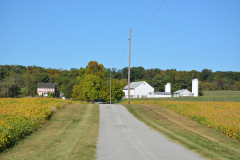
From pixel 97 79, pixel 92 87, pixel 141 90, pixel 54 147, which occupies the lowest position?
pixel 54 147

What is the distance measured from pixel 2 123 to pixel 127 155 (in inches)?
254

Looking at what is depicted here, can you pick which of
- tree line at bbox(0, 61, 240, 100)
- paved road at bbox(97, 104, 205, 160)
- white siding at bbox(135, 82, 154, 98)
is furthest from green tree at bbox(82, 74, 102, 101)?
paved road at bbox(97, 104, 205, 160)

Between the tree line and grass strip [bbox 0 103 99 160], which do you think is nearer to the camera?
grass strip [bbox 0 103 99 160]

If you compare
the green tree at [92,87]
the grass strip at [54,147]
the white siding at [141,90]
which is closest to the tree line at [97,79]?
the green tree at [92,87]

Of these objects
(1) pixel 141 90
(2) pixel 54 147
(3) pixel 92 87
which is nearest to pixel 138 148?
(2) pixel 54 147

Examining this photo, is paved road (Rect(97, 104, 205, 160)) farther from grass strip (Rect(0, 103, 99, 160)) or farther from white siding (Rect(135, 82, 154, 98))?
white siding (Rect(135, 82, 154, 98))

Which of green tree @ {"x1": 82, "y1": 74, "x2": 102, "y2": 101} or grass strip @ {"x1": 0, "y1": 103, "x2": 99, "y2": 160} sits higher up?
green tree @ {"x1": 82, "y1": 74, "x2": 102, "y2": 101}

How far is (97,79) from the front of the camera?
63656 millimetres

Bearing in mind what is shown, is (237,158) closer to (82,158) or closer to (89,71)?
(82,158)

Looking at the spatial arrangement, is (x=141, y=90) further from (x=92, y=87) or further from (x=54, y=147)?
(x=54, y=147)

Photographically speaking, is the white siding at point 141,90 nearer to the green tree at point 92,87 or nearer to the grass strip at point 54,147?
the green tree at point 92,87

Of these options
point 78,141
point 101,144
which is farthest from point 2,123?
point 101,144

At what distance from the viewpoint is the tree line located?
2516 inches

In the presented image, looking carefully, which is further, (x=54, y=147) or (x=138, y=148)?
(x=54, y=147)
